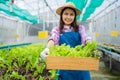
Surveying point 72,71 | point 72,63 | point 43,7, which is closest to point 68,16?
point 72,71

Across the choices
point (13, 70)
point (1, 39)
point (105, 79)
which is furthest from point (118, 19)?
point (13, 70)

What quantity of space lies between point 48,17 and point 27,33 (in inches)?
99.8

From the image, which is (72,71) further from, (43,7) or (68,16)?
(43,7)

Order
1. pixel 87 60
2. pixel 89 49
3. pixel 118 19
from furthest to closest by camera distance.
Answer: pixel 118 19
pixel 89 49
pixel 87 60

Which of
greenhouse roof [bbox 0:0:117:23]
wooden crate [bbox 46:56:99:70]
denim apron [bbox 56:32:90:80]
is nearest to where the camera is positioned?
wooden crate [bbox 46:56:99:70]

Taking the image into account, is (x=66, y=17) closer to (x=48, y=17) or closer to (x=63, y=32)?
(x=63, y=32)

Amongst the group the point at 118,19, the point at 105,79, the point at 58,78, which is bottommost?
Result: the point at 105,79

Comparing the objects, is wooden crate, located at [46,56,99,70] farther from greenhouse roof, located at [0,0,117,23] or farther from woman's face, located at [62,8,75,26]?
greenhouse roof, located at [0,0,117,23]

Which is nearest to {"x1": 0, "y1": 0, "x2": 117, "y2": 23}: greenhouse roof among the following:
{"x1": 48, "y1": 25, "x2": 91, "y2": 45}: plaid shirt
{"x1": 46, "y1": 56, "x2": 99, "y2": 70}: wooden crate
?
{"x1": 48, "y1": 25, "x2": 91, "y2": 45}: plaid shirt

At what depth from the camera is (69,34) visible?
2.50 m

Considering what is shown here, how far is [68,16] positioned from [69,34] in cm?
19

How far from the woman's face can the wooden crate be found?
722 mm

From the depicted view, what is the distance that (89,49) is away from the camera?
1.93 meters

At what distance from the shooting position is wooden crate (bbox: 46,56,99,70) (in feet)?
5.90
